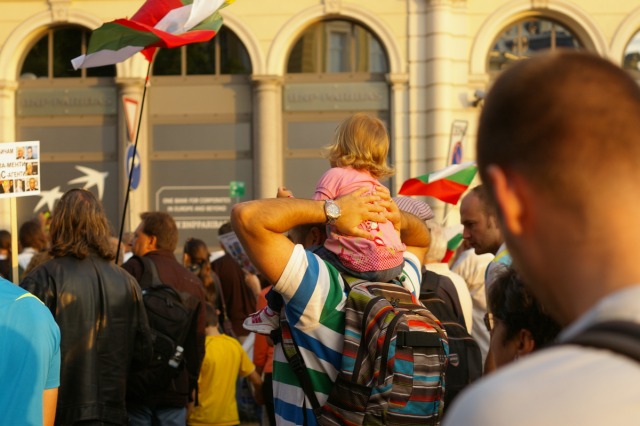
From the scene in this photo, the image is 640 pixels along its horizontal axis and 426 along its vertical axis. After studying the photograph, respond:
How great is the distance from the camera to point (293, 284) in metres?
3.49

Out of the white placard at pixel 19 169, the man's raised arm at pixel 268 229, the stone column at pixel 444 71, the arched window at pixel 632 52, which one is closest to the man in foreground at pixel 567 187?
the man's raised arm at pixel 268 229

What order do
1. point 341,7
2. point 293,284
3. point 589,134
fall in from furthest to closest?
1. point 341,7
2. point 293,284
3. point 589,134

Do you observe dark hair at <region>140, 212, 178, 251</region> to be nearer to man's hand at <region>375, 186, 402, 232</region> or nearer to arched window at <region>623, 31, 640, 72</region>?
man's hand at <region>375, 186, 402, 232</region>

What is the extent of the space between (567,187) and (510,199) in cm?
8

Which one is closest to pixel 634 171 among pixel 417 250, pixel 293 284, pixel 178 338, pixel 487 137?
pixel 487 137

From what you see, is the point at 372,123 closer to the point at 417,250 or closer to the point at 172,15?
the point at 417,250

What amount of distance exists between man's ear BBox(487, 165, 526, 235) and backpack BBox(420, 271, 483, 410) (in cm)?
424

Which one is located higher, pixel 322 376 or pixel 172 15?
pixel 172 15

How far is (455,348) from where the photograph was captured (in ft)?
18.5

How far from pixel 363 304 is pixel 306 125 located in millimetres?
16382

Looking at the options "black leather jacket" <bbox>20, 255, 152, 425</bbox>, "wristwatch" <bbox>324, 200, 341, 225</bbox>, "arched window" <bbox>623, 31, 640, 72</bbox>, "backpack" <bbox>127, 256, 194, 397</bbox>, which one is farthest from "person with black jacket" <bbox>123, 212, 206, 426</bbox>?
"arched window" <bbox>623, 31, 640, 72</bbox>

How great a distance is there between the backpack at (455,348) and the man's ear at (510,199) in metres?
4.24

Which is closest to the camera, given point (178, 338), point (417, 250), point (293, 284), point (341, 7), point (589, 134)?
point (589, 134)

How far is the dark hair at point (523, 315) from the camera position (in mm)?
2789
